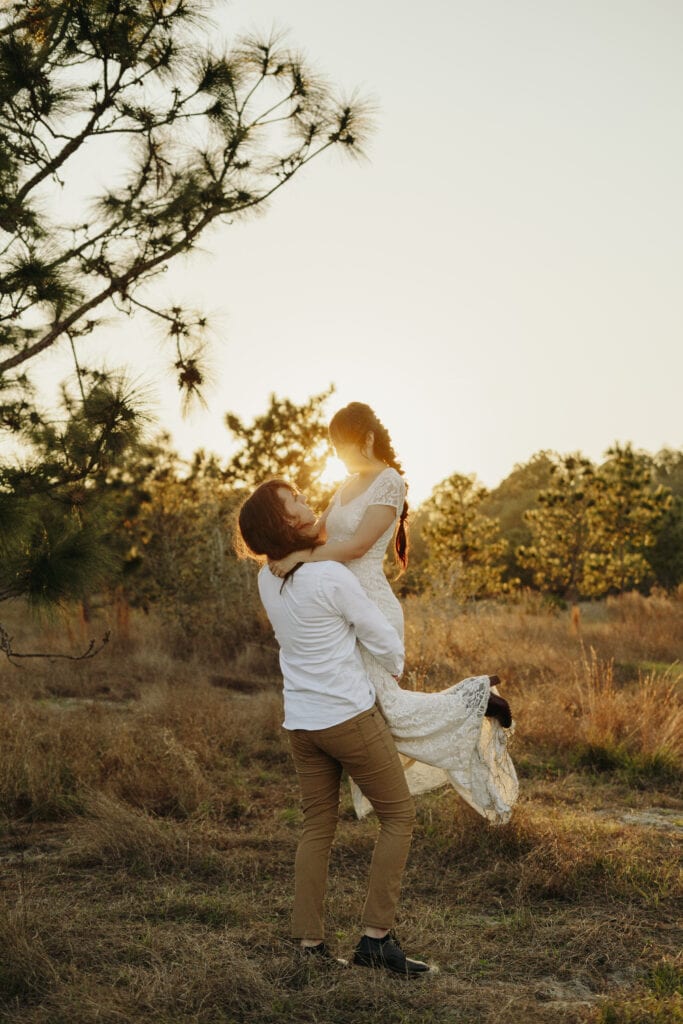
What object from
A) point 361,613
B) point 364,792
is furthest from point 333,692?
point 364,792

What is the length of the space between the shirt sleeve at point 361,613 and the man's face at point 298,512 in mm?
165

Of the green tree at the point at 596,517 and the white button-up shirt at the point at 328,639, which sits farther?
the green tree at the point at 596,517

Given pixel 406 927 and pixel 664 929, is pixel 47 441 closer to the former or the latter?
pixel 406 927

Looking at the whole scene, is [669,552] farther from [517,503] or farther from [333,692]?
[333,692]

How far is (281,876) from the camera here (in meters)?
4.77

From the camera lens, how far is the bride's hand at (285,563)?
338cm

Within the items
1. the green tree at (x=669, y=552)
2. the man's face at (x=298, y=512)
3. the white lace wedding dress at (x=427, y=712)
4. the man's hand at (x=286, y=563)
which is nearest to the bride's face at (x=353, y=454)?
the white lace wedding dress at (x=427, y=712)

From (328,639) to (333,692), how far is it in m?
0.19

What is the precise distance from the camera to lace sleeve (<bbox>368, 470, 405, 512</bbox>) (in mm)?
3547

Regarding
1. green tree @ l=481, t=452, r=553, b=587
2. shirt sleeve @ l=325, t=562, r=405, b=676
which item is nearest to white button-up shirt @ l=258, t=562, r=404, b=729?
shirt sleeve @ l=325, t=562, r=405, b=676

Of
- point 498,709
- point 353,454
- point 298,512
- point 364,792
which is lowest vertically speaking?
point 364,792

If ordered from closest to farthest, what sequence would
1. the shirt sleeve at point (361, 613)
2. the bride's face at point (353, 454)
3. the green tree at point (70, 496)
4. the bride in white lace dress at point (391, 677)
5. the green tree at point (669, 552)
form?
the shirt sleeve at point (361, 613)
the bride in white lace dress at point (391, 677)
the bride's face at point (353, 454)
the green tree at point (70, 496)
the green tree at point (669, 552)

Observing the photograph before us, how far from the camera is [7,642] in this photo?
13.9 ft

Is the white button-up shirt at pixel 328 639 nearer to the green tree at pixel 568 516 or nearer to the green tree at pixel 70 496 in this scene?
the green tree at pixel 70 496
